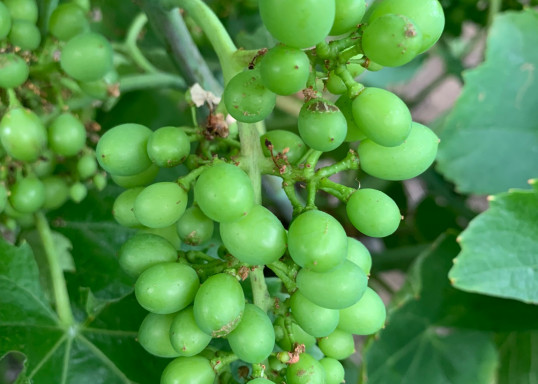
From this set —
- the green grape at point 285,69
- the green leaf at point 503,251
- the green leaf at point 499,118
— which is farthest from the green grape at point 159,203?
the green leaf at point 499,118

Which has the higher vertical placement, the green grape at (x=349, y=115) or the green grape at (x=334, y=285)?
the green grape at (x=349, y=115)

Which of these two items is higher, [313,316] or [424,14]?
[424,14]

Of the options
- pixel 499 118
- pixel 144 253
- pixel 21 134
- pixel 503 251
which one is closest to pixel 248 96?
pixel 144 253

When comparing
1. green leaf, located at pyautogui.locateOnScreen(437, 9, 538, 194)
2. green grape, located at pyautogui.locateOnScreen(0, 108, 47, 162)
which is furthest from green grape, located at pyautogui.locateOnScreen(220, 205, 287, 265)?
green leaf, located at pyautogui.locateOnScreen(437, 9, 538, 194)

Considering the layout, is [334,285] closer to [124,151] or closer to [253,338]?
[253,338]

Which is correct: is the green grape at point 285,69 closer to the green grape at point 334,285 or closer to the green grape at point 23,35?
the green grape at point 334,285

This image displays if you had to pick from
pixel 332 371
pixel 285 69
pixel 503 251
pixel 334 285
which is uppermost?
pixel 285 69
